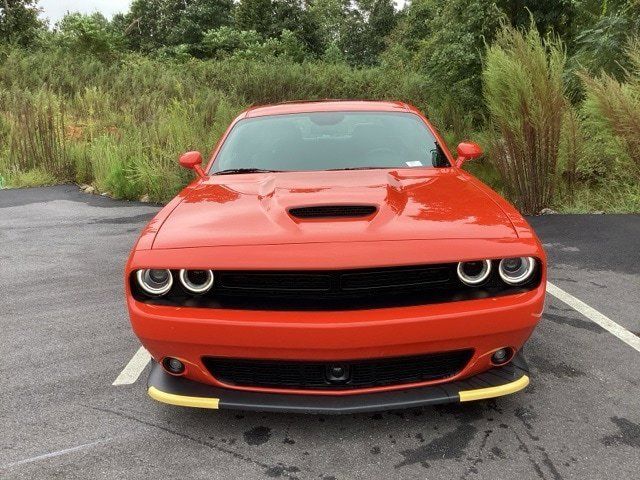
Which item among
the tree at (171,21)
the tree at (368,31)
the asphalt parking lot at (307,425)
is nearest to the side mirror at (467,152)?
the asphalt parking lot at (307,425)

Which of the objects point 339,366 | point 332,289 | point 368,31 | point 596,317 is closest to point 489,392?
point 339,366

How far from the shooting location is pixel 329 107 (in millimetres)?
3877

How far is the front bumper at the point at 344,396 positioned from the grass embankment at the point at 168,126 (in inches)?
196

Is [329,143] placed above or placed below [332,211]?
above

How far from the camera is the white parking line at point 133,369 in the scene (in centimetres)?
279

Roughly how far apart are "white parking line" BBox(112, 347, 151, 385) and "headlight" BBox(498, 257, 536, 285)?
1.94 meters

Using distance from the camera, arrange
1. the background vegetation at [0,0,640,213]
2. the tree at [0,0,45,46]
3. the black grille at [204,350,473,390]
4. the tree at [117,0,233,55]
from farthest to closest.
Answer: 1. the tree at [117,0,233,55]
2. the tree at [0,0,45,46]
3. the background vegetation at [0,0,640,213]
4. the black grille at [204,350,473,390]

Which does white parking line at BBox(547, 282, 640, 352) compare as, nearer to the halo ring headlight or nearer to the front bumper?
the front bumper

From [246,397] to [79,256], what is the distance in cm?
382

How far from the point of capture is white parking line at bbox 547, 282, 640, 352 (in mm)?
3125

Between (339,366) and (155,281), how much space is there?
0.83m

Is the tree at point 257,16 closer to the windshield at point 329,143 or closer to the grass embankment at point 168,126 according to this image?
the grass embankment at point 168,126

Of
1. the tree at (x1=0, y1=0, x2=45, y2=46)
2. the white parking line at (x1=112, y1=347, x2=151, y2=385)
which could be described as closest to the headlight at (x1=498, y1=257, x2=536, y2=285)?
the white parking line at (x1=112, y1=347, x2=151, y2=385)

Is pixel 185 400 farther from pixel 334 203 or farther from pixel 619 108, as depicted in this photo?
pixel 619 108
